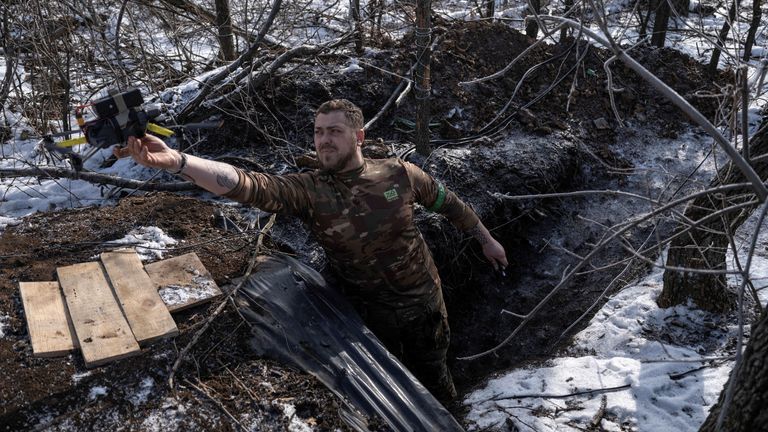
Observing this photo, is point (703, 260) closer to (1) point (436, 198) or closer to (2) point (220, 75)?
(1) point (436, 198)

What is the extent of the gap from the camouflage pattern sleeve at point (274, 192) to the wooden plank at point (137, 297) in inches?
29.8

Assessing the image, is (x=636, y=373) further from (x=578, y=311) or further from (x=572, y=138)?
(x=572, y=138)

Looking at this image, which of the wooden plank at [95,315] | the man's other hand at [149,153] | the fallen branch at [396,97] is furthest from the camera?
the fallen branch at [396,97]

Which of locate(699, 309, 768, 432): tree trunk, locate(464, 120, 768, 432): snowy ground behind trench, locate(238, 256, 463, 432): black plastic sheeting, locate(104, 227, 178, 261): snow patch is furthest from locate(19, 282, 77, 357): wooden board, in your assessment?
locate(699, 309, 768, 432): tree trunk

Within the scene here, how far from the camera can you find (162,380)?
9.89ft

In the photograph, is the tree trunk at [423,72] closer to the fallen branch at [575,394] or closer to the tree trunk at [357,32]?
the tree trunk at [357,32]

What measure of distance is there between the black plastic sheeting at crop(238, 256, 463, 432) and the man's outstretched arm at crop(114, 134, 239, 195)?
2.60ft

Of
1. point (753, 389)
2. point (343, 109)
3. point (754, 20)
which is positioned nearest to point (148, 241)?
point (343, 109)

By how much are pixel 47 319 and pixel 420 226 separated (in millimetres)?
2783

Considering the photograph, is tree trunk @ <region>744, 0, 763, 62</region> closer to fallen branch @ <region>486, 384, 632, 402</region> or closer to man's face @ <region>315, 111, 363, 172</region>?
fallen branch @ <region>486, 384, 632, 402</region>

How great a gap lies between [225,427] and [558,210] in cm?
426

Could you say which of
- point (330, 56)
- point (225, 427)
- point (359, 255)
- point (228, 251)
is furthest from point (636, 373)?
point (330, 56)

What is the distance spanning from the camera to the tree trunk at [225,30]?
20.8 ft

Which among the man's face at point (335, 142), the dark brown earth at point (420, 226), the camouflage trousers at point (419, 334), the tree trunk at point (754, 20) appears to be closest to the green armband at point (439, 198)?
the camouflage trousers at point (419, 334)
